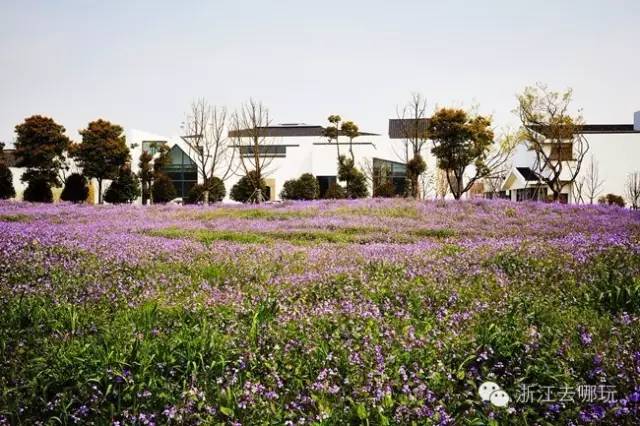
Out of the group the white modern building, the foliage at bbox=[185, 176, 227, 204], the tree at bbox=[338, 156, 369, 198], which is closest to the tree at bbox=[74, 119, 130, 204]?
the foliage at bbox=[185, 176, 227, 204]

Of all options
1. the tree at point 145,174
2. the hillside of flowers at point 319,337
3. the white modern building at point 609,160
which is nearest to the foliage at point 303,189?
the tree at point 145,174

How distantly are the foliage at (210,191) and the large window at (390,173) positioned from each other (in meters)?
15.3

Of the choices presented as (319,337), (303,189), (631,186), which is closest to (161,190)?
(303,189)

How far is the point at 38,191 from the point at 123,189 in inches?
305

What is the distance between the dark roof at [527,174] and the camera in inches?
2061

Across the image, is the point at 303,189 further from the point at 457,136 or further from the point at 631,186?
the point at 631,186

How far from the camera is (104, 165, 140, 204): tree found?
44.6 m

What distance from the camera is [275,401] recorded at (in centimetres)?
377

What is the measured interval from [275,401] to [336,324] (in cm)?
131

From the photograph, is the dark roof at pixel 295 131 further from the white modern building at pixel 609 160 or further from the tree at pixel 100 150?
the white modern building at pixel 609 160

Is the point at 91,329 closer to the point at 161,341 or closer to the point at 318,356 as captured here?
the point at 161,341

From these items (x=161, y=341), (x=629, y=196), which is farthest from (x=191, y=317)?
(x=629, y=196)

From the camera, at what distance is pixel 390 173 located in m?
52.3

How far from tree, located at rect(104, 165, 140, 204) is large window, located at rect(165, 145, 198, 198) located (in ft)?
30.5
